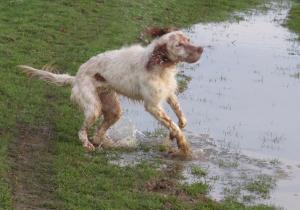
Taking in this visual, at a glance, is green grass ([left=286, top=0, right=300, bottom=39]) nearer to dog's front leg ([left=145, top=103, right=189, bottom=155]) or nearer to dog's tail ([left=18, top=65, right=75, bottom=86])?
dog's tail ([left=18, top=65, right=75, bottom=86])

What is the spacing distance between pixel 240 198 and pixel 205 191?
0.47 meters

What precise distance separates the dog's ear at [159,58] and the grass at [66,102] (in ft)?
4.74

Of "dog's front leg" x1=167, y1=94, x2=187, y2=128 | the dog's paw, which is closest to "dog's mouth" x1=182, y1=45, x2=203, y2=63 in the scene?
"dog's front leg" x1=167, y1=94, x2=187, y2=128

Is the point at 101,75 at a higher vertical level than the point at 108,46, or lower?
higher

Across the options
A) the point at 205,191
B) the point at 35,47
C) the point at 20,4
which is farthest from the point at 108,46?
the point at 205,191

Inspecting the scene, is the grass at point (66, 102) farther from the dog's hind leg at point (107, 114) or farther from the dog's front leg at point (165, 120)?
the dog's front leg at point (165, 120)

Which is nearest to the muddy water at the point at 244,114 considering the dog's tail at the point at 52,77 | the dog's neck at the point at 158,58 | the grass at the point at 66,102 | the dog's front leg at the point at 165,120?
the dog's front leg at the point at 165,120

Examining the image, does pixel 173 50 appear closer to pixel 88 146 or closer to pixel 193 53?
pixel 193 53

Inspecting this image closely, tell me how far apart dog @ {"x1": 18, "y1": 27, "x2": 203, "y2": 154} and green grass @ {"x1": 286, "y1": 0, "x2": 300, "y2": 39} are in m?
14.3

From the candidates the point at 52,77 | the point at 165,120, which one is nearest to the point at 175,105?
the point at 165,120

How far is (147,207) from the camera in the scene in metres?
8.74

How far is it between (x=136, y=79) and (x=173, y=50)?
0.76 m

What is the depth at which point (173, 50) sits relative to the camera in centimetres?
1022

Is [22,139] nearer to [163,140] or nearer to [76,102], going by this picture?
[76,102]
